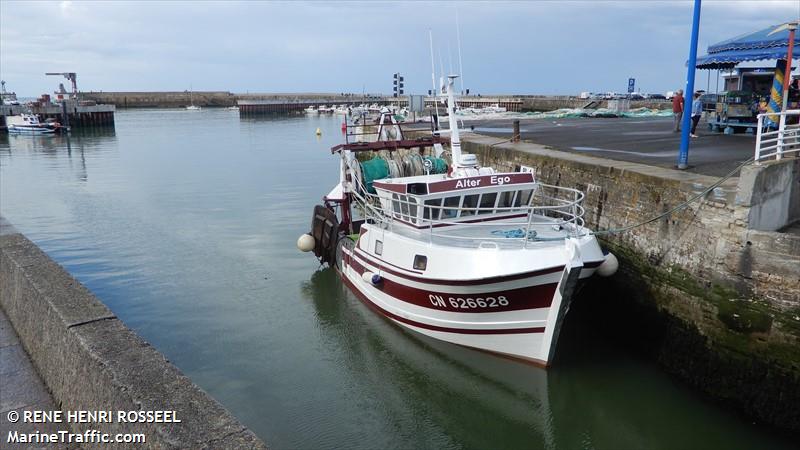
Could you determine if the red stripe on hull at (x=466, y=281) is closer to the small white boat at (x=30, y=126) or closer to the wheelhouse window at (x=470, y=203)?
the wheelhouse window at (x=470, y=203)

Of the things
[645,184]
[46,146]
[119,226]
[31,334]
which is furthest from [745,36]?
[46,146]

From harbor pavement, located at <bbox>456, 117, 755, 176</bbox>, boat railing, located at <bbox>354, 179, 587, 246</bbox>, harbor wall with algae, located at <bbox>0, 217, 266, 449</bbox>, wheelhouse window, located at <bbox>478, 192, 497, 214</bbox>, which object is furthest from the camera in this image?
harbor pavement, located at <bbox>456, 117, 755, 176</bbox>

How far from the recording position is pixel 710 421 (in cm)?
840

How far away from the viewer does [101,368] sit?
5.28 meters

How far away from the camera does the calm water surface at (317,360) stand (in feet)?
27.7

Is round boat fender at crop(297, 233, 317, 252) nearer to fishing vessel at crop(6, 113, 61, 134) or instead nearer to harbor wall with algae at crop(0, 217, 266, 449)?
harbor wall with algae at crop(0, 217, 266, 449)

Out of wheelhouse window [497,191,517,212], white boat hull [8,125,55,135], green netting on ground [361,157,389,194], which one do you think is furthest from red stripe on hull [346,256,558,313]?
white boat hull [8,125,55,135]

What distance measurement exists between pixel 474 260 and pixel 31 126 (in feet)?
211

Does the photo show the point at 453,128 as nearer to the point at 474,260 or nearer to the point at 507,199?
the point at 507,199

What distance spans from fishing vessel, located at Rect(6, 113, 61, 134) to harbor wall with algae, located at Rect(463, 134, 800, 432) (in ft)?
207

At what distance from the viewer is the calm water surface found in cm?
844

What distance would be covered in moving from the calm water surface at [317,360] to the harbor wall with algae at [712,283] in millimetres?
504

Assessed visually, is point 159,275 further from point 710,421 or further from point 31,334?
point 710,421

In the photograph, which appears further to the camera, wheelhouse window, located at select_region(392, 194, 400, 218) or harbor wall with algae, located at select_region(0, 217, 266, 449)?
wheelhouse window, located at select_region(392, 194, 400, 218)
